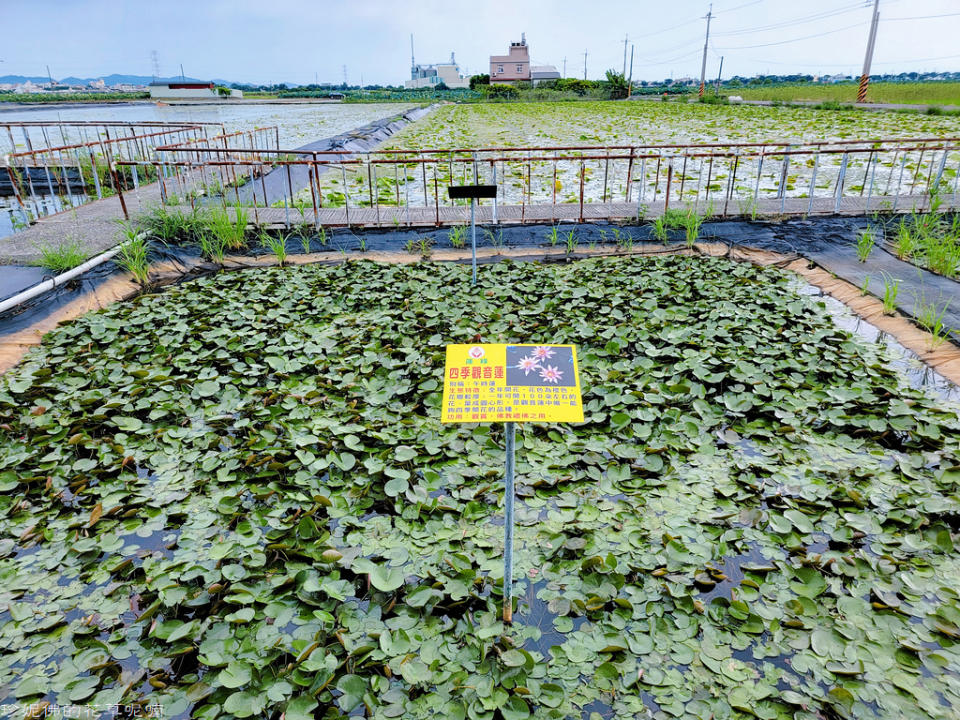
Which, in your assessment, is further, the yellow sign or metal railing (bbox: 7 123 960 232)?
metal railing (bbox: 7 123 960 232)

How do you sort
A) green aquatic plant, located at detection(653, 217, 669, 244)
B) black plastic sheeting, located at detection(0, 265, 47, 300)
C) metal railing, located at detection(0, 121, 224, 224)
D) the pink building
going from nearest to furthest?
black plastic sheeting, located at detection(0, 265, 47, 300) → green aquatic plant, located at detection(653, 217, 669, 244) → metal railing, located at detection(0, 121, 224, 224) → the pink building

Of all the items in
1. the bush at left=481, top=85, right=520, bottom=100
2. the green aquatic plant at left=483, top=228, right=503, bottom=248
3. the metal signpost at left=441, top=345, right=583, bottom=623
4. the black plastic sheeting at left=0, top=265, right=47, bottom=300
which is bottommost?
the green aquatic plant at left=483, top=228, right=503, bottom=248

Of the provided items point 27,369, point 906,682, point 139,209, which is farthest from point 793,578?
point 139,209

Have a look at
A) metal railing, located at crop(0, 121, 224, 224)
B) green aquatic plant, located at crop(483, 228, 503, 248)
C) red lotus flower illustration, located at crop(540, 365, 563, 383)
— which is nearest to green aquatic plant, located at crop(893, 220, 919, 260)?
green aquatic plant, located at crop(483, 228, 503, 248)

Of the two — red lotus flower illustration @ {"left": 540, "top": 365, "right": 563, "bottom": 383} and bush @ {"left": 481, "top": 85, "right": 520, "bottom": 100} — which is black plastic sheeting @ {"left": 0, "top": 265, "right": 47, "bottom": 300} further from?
bush @ {"left": 481, "top": 85, "right": 520, "bottom": 100}

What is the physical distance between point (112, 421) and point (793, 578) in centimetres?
352

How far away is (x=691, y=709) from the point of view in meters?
1.76

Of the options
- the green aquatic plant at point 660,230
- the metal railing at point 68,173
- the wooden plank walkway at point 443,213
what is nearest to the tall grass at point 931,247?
the wooden plank walkway at point 443,213

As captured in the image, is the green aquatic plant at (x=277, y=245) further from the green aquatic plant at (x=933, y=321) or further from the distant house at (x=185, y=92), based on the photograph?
the distant house at (x=185, y=92)

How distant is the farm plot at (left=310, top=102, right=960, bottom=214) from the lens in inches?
349

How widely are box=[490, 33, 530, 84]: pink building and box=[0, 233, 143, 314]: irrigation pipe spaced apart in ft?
242

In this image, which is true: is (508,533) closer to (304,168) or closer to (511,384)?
(511,384)

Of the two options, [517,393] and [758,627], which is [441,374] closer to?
[517,393]

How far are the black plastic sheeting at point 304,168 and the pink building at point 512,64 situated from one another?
177 feet
